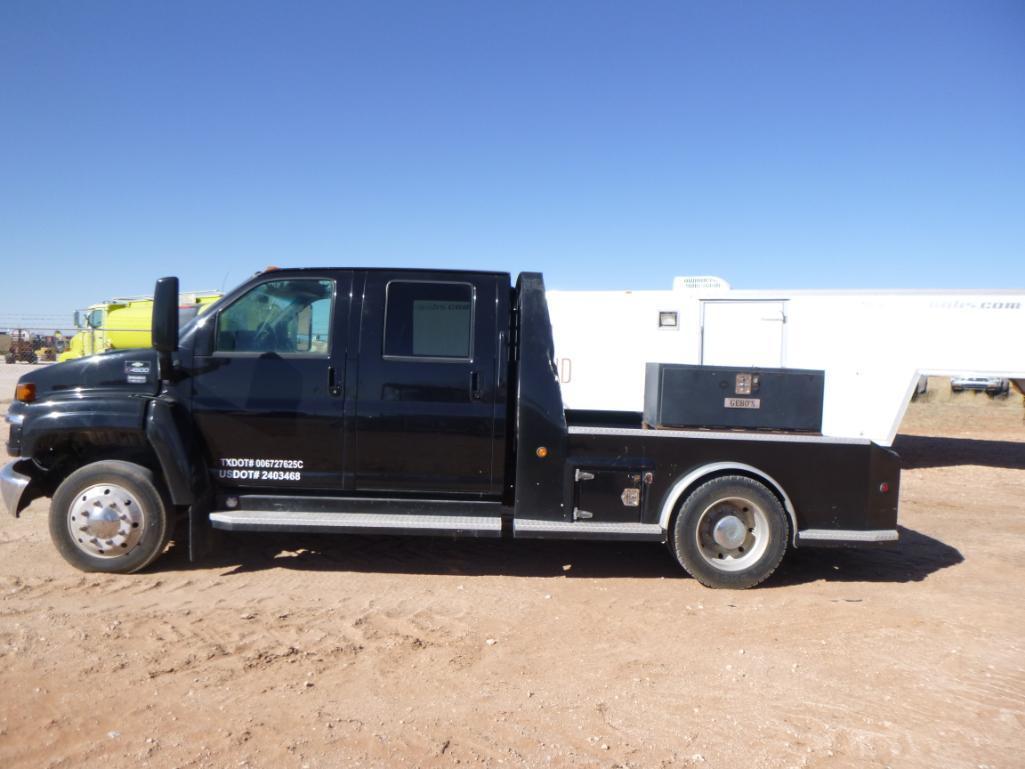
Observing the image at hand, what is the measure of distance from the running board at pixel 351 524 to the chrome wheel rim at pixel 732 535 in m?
1.49

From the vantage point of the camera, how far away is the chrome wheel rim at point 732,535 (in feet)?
16.8

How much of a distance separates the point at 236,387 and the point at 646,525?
303 centimetres

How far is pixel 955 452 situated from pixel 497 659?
41.4 feet

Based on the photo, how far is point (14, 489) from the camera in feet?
16.7

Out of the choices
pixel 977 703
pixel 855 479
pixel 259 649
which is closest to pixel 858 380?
pixel 855 479

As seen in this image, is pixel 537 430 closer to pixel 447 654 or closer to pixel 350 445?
pixel 350 445

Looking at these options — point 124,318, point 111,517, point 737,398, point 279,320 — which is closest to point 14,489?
point 111,517

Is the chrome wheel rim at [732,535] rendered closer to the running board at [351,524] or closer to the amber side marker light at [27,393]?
the running board at [351,524]

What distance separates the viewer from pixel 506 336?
201 inches

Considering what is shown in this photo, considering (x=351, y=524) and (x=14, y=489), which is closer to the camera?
(x=351, y=524)

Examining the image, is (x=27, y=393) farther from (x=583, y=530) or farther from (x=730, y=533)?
(x=730, y=533)

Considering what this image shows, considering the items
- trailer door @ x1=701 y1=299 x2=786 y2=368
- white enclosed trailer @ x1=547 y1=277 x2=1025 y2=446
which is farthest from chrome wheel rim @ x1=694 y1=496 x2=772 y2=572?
trailer door @ x1=701 y1=299 x2=786 y2=368

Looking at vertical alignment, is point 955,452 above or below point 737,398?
below

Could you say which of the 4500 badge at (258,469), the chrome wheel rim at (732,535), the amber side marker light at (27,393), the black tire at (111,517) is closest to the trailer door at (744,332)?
the chrome wheel rim at (732,535)
